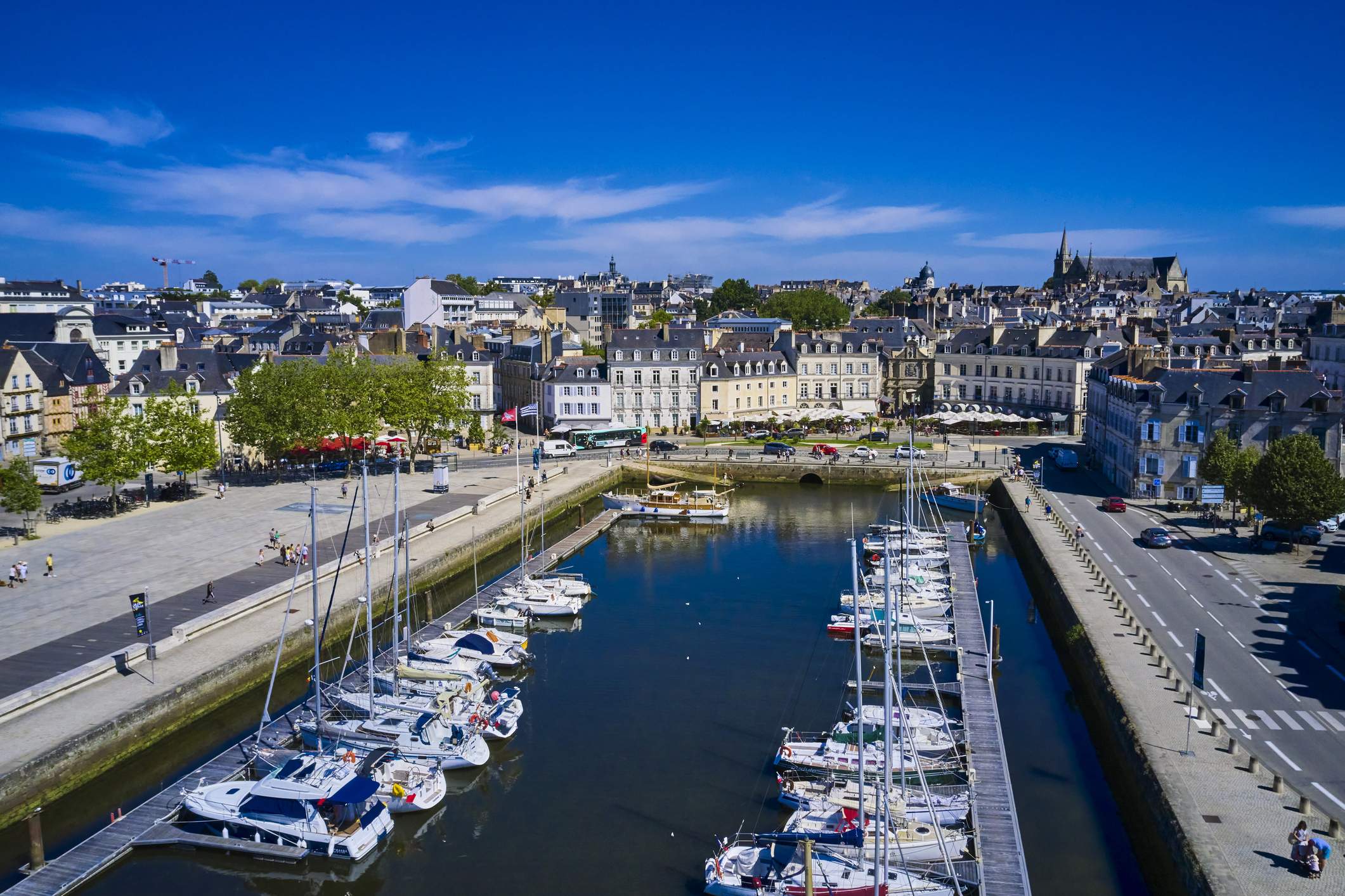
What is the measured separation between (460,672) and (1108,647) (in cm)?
1831

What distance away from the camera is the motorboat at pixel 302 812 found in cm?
2178

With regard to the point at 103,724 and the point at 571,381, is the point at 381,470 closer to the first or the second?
the point at 571,381

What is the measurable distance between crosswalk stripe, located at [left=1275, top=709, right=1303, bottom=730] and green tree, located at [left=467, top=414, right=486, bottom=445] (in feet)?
170

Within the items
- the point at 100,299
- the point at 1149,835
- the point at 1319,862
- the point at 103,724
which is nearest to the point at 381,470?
the point at 103,724

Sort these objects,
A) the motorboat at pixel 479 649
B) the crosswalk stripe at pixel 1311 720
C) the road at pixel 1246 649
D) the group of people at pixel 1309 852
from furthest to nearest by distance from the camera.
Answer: the motorboat at pixel 479 649
the crosswalk stripe at pixel 1311 720
the road at pixel 1246 649
the group of people at pixel 1309 852

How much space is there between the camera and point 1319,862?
17.4m

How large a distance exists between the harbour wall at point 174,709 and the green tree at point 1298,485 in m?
31.2

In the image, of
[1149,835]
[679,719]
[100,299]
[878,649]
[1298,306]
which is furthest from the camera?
[100,299]

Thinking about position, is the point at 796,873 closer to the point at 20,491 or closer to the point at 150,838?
the point at 150,838

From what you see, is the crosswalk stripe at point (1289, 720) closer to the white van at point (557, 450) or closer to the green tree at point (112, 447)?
the green tree at point (112, 447)

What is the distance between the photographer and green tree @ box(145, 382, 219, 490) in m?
49.3

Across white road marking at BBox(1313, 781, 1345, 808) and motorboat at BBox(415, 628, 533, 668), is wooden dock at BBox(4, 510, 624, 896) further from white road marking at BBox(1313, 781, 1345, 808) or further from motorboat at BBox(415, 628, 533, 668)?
white road marking at BBox(1313, 781, 1345, 808)

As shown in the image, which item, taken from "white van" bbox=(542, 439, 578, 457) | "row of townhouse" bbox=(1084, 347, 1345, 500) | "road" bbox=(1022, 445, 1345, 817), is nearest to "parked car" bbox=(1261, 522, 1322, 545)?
"road" bbox=(1022, 445, 1345, 817)

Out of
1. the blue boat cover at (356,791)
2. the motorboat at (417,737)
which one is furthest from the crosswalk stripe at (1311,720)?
the blue boat cover at (356,791)
